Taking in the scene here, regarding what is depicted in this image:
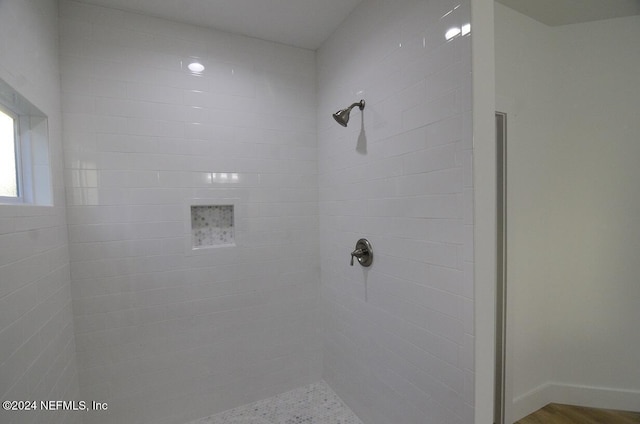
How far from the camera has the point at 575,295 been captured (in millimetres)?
1903

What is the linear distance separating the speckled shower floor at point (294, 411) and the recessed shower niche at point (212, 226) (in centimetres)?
114

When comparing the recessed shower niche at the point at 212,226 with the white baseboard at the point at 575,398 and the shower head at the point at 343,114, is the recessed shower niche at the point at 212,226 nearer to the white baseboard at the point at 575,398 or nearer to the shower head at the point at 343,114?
the shower head at the point at 343,114

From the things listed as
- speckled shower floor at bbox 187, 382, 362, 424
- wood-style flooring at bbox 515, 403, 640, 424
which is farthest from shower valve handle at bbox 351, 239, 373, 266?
wood-style flooring at bbox 515, 403, 640, 424

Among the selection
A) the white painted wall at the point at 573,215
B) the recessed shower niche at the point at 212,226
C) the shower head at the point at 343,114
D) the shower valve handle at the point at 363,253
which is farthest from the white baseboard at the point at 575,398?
the recessed shower niche at the point at 212,226

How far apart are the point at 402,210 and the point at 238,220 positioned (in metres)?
1.11

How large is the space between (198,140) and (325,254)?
1.19 m

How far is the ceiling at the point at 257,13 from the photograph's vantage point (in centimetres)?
153

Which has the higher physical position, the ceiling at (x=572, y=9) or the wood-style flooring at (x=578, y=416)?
the ceiling at (x=572, y=9)

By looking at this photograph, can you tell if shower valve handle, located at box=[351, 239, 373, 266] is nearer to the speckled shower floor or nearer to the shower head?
the shower head

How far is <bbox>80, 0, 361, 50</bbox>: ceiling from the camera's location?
5.01 feet

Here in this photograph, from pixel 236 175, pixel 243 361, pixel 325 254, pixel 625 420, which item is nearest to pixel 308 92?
pixel 236 175

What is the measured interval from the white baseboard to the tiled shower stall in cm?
111

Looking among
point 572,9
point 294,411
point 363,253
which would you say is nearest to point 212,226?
point 363,253

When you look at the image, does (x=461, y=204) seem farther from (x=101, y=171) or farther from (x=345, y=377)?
(x=101, y=171)
